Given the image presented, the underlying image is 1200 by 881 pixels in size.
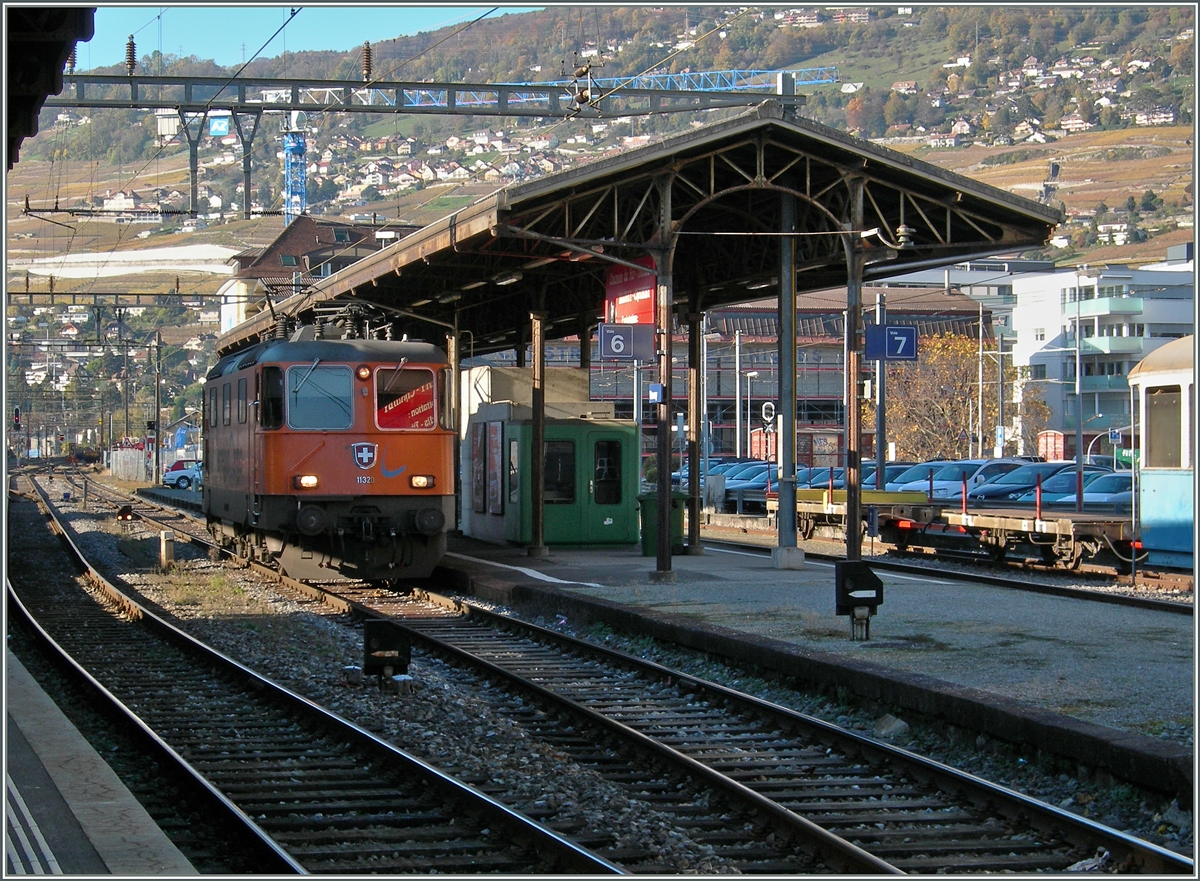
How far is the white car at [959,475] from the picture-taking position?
34344 mm

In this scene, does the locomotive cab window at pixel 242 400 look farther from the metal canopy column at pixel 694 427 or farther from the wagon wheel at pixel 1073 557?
the wagon wheel at pixel 1073 557

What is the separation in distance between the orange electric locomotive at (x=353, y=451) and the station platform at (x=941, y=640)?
133cm

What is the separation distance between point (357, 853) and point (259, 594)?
1289cm

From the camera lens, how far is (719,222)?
21.5m

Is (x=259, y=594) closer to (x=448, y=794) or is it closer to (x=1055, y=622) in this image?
(x=1055, y=622)

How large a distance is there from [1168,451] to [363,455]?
33.8 ft

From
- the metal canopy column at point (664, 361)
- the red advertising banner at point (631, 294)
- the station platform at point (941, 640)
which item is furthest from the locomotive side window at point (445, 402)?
the metal canopy column at point (664, 361)

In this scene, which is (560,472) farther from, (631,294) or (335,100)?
(335,100)

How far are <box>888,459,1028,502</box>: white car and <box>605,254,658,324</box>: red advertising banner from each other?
52.3 ft

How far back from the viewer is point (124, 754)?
31.3 ft

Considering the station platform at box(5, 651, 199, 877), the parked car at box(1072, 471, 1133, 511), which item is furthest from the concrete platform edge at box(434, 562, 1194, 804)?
the parked car at box(1072, 471, 1133, 511)

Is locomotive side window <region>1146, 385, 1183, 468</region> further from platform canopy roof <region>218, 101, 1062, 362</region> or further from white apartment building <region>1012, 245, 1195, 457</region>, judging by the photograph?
white apartment building <region>1012, 245, 1195, 457</region>

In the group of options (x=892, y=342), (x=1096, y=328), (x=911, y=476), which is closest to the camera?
(x=892, y=342)

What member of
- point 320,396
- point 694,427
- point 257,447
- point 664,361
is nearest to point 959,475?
point 694,427
